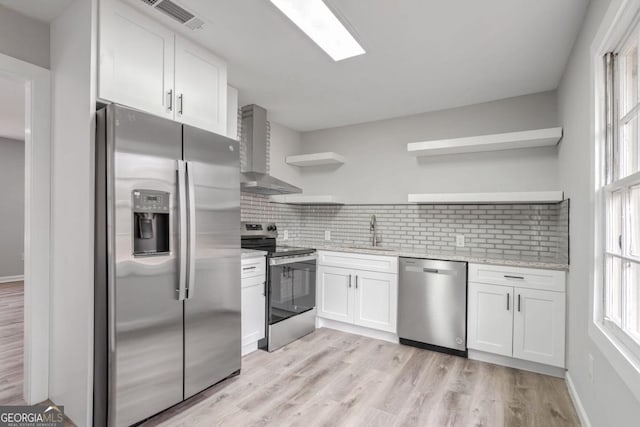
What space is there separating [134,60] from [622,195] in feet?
9.30

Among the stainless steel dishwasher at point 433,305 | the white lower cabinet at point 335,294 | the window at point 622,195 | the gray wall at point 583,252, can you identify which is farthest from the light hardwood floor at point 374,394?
the window at point 622,195

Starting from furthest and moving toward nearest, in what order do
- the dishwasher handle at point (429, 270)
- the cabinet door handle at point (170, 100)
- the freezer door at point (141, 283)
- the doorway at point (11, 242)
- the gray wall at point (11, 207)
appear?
the gray wall at point (11, 207) → the dishwasher handle at point (429, 270) → the doorway at point (11, 242) → the cabinet door handle at point (170, 100) → the freezer door at point (141, 283)

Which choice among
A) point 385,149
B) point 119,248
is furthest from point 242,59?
point 385,149

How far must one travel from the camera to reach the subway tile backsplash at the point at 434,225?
3.27 m

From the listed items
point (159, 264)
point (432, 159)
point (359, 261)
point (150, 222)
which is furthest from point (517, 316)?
point (150, 222)

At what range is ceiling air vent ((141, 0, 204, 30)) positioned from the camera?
79.0 inches

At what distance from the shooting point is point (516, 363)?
289cm

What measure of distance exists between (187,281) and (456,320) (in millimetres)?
2415

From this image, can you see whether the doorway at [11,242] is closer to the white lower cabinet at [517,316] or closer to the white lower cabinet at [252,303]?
the white lower cabinet at [252,303]

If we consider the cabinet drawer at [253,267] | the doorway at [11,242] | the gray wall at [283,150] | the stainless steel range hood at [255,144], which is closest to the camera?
Result: the doorway at [11,242]

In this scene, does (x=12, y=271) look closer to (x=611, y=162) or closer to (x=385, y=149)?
(x=385, y=149)

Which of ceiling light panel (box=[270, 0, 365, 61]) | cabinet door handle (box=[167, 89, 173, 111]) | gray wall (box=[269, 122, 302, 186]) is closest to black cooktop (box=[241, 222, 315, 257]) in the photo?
gray wall (box=[269, 122, 302, 186])

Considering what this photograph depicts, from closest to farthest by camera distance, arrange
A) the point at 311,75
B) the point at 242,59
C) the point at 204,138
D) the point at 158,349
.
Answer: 1. the point at 158,349
2. the point at 204,138
3. the point at 242,59
4. the point at 311,75

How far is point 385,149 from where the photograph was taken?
4.21 m
